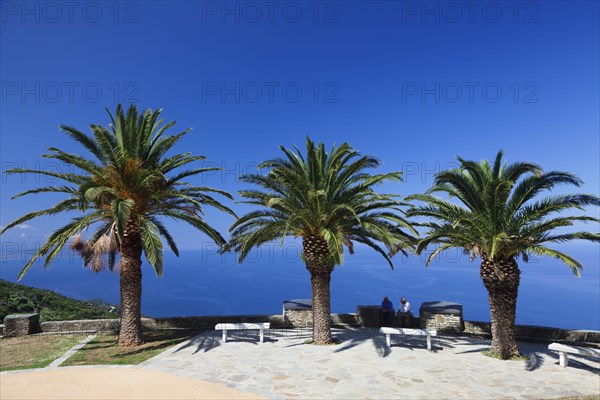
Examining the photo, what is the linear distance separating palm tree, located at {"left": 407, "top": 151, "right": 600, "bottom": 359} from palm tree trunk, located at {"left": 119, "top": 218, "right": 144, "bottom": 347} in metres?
11.0

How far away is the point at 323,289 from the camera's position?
45.0 ft

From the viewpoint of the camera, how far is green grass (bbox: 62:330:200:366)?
35.8ft

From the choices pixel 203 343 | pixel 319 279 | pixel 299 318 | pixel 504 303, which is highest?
pixel 319 279

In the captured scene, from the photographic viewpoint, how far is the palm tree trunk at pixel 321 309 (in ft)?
43.8

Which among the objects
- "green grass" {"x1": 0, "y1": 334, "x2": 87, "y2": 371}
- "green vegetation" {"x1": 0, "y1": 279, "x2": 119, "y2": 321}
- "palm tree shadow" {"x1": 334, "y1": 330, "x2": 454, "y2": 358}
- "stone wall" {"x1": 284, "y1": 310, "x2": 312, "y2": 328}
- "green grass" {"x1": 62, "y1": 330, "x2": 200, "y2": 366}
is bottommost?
"green vegetation" {"x1": 0, "y1": 279, "x2": 119, "y2": 321}

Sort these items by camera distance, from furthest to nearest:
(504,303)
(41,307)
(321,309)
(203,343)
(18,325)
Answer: (41,307) < (18,325) < (321,309) < (203,343) < (504,303)

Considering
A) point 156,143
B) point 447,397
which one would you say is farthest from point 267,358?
point 156,143

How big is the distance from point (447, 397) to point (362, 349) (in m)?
4.39

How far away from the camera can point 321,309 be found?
13.6m

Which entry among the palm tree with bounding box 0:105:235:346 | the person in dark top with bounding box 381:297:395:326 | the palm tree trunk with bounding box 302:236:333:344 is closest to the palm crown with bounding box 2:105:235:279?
the palm tree with bounding box 0:105:235:346

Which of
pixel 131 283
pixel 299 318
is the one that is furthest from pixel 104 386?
pixel 299 318

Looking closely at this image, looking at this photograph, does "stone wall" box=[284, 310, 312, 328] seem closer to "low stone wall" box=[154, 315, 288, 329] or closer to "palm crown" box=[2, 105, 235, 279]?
"low stone wall" box=[154, 315, 288, 329]

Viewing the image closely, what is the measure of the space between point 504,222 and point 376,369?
6.31 meters

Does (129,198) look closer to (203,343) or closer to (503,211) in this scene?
(203,343)
